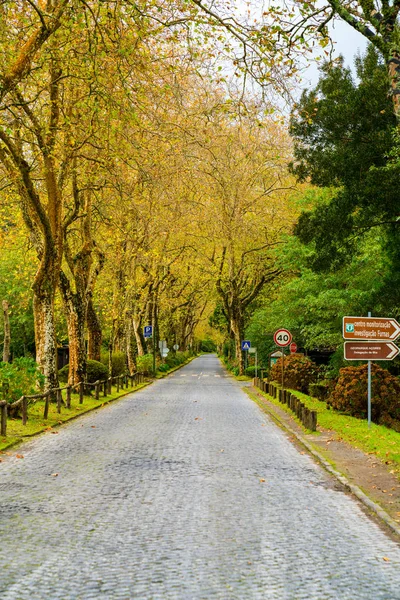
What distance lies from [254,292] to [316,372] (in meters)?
15.9

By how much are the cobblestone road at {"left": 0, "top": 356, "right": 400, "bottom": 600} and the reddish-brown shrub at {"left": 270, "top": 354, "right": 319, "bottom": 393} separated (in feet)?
64.4

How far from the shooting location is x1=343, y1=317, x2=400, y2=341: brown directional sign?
1584 cm

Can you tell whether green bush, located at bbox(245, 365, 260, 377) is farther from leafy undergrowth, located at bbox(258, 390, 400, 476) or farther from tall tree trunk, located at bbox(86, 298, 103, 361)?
leafy undergrowth, located at bbox(258, 390, 400, 476)

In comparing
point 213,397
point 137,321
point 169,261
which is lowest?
point 213,397

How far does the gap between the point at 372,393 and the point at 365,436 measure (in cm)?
584

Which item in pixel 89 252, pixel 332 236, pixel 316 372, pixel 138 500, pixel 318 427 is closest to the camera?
pixel 138 500

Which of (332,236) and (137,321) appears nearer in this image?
(332,236)

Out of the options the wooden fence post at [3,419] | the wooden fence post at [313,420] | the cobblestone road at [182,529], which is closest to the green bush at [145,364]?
the wooden fence post at [313,420]

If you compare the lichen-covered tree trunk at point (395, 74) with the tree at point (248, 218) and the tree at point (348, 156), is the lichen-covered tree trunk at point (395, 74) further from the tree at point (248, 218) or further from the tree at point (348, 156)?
the tree at point (248, 218)

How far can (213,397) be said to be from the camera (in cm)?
2994

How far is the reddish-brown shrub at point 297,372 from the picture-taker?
107ft

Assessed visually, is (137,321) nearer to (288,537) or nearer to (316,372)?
(316,372)

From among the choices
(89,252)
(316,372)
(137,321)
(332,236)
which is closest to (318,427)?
(332,236)

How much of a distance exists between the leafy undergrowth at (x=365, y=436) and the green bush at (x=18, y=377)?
797 centimetres
